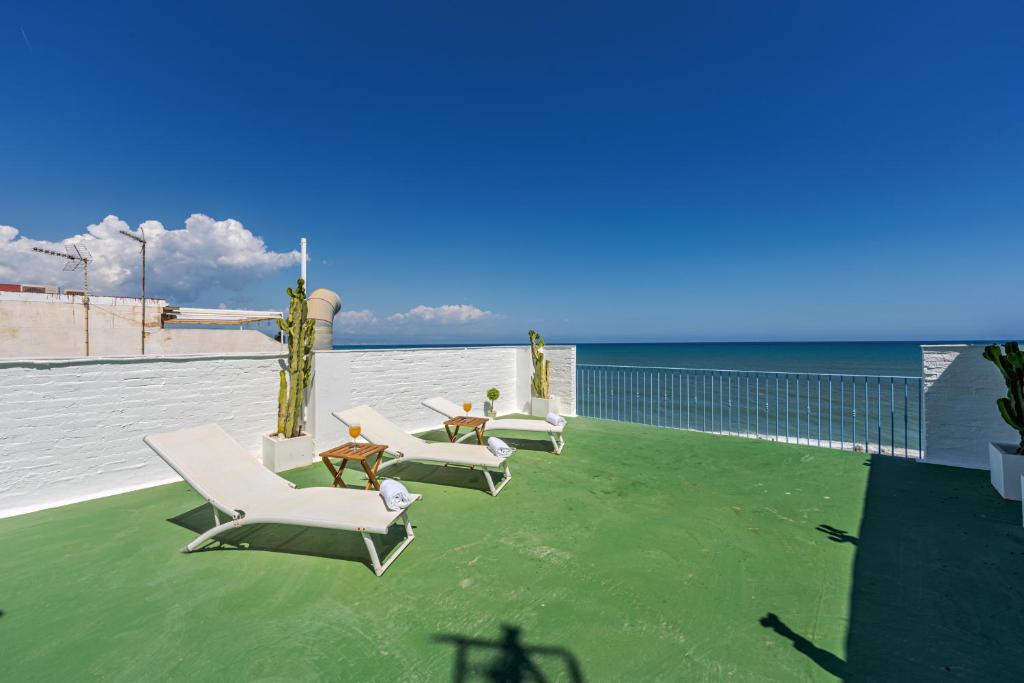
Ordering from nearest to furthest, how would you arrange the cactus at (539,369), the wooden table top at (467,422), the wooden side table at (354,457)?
the wooden side table at (354,457)
the wooden table top at (467,422)
the cactus at (539,369)

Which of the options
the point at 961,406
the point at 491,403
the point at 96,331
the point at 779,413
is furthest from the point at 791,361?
the point at 96,331

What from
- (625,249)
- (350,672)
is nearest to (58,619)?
(350,672)

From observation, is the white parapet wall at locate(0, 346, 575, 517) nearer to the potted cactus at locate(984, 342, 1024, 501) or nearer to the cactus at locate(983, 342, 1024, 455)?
the potted cactus at locate(984, 342, 1024, 501)

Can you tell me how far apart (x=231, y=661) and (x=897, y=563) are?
4.13 meters

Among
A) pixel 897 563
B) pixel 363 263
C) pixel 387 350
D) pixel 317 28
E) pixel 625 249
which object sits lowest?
pixel 897 563

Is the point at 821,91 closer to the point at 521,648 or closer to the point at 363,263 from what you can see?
the point at 521,648

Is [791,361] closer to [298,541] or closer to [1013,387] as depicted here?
[1013,387]

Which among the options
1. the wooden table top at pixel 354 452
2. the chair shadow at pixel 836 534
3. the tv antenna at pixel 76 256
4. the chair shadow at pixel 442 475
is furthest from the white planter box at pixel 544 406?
the tv antenna at pixel 76 256

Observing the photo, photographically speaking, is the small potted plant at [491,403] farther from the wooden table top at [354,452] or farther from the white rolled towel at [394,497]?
the white rolled towel at [394,497]

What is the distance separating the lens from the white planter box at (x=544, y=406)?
8.28m

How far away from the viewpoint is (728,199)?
49.4ft

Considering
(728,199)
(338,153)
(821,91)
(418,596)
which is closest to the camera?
(418,596)

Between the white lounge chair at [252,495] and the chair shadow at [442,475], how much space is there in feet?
4.34

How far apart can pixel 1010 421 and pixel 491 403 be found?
7.00 m
